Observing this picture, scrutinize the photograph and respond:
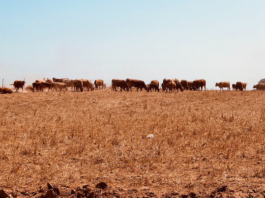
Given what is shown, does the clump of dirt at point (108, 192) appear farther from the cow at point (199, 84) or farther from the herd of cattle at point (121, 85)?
the cow at point (199, 84)

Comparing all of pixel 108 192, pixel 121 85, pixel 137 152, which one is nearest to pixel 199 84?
pixel 121 85

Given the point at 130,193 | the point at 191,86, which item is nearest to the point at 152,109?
the point at 130,193

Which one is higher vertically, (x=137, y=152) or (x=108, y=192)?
(x=137, y=152)

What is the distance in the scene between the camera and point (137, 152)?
27.4ft

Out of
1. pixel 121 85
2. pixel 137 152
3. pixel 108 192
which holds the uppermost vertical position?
pixel 121 85

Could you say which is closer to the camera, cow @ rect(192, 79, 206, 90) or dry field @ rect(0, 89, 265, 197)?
dry field @ rect(0, 89, 265, 197)

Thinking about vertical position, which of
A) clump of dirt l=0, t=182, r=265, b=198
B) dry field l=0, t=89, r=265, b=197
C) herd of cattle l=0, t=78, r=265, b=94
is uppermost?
herd of cattle l=0, t=78, r=265, b=94

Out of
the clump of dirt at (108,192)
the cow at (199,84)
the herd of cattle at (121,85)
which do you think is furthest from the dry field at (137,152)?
the cow at (199,84)

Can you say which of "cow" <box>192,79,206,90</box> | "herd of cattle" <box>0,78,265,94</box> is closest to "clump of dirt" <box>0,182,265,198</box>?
"herd of cattle" <box>0,78,265,94</box>

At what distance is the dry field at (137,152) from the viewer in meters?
6.30

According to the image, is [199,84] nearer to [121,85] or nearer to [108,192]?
[121,85]

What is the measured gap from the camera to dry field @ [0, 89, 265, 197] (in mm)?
6305

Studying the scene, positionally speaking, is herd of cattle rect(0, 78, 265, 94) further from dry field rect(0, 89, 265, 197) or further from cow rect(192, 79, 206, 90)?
dry field rect(0, 89, 265, 197)

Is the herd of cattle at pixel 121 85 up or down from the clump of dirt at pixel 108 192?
up
